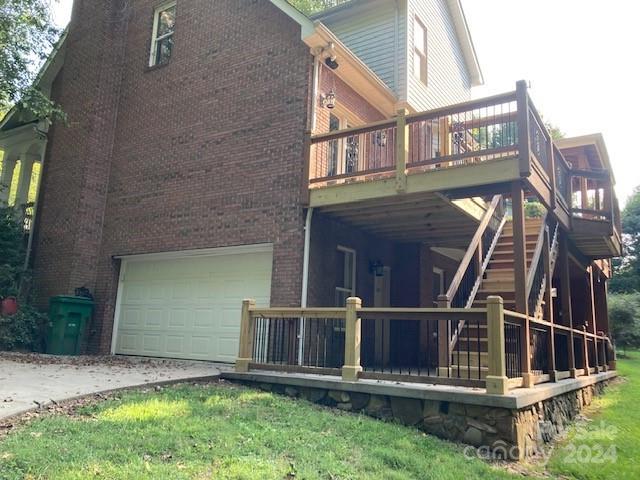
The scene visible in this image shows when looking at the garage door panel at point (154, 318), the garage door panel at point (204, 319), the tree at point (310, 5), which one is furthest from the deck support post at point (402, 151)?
the tree at point (310, 5)

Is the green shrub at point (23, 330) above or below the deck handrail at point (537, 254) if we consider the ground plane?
below

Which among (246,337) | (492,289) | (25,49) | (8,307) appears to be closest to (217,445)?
(246,337)

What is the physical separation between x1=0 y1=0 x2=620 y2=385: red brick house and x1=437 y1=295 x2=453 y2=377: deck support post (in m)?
0.03

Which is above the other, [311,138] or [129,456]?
[311,138]

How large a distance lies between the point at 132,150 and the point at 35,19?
4.72 metres

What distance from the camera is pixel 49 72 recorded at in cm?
1409

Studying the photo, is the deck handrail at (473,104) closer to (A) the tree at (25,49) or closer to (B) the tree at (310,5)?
(A) the tree at (25,49)

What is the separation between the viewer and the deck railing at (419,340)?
584 cm

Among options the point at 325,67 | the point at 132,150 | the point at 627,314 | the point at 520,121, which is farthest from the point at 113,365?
the point at 627,314

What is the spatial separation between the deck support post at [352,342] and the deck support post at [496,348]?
1.63 m

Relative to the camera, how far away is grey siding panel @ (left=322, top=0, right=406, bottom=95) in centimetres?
1235

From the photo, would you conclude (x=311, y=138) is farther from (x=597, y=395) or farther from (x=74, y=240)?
(x=597, y=395)

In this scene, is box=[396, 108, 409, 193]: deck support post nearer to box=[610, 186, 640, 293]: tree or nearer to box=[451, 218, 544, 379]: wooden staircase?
box=[451, 218, 544, 379]: wooden staircase

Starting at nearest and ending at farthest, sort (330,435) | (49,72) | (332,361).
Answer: (330,435) < (332,361) < (49,72)
